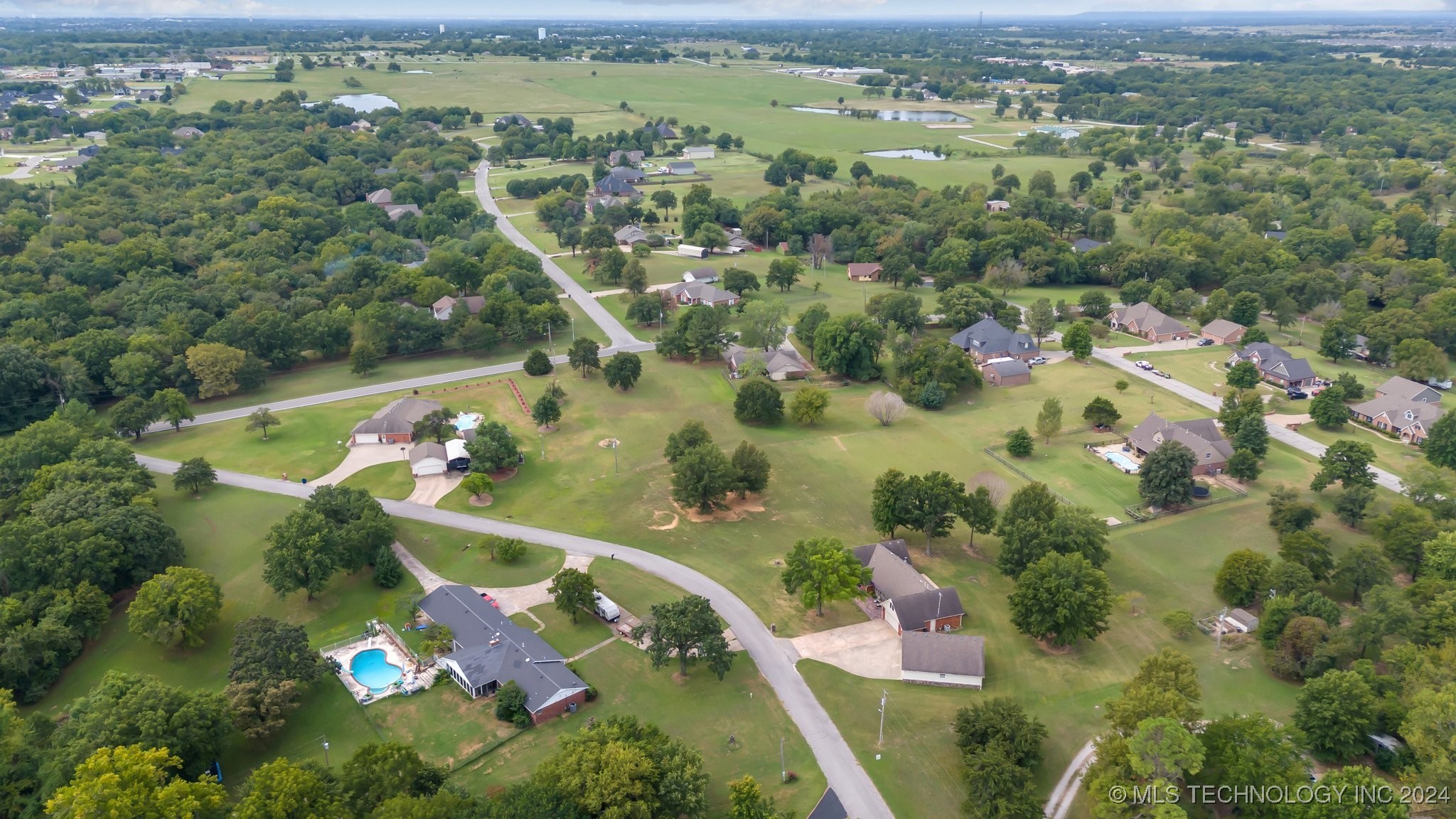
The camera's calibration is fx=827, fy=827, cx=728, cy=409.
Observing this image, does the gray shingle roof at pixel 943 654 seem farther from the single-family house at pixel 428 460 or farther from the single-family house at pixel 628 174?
the single-family house at pixel 628 174

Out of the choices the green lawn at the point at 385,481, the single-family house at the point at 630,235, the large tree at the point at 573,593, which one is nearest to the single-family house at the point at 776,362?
the green lawn at the point at 385,481

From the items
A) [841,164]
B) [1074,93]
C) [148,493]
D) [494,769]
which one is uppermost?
[1074,93]

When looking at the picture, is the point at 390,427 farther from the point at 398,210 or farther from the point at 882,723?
the point at 398,210

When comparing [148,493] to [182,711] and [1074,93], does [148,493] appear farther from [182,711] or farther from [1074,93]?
[1074,93]

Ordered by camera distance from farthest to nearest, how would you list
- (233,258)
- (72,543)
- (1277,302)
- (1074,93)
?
1. (1074,93)
2. (233,258)
3. (1277,302)
4. (72,543)

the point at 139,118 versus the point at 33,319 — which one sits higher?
the point at 139,118

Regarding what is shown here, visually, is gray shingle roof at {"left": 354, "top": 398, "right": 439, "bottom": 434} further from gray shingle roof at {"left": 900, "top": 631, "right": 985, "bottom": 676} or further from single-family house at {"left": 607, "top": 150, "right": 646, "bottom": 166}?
single-family house at {"left": 607, "top": 150, "right": 646, "bottom": 166}

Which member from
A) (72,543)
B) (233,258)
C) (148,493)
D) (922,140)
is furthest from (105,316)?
(922,140)
